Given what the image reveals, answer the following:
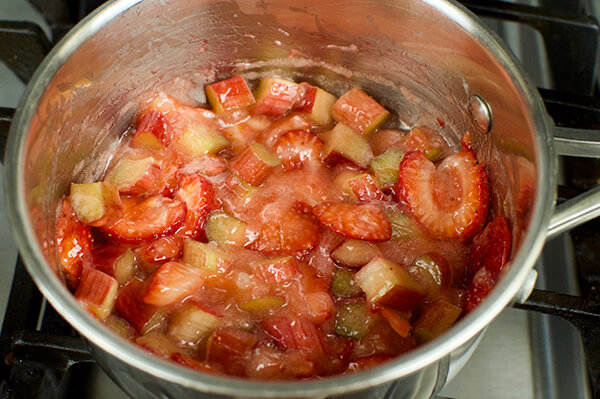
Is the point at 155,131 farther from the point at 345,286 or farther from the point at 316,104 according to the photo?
the point at 345,286

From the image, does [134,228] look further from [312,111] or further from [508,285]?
[508,285]

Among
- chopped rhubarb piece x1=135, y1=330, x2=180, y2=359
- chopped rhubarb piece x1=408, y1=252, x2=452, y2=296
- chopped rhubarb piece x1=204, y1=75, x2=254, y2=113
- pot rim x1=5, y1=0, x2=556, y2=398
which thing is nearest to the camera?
pot rim x1=5, y1=0, x2=556, y2=398

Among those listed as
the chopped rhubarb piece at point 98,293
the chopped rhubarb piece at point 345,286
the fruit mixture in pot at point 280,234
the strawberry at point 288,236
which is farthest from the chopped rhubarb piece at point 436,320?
the chopped rhubarb piece at point 98,293

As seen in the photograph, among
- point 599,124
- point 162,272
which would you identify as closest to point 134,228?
point 162,272

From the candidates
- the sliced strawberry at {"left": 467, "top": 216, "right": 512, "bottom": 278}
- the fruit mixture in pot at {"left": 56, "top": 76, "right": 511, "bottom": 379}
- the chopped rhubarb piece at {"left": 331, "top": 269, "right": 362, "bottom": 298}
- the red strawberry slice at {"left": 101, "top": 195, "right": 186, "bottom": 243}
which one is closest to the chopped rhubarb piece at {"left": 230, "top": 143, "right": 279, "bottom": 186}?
the fruit mixture in pot at {"left": 56, "top": 76, "right": 511, "bottom": 379}

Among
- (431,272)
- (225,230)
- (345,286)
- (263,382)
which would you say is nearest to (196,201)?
(225,230)

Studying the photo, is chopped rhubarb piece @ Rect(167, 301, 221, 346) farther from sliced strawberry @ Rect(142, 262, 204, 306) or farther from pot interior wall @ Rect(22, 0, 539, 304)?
pot interior wall @ Rect(22, 0, 539, 304)

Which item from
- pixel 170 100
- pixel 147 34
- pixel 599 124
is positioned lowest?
pixel 599 124

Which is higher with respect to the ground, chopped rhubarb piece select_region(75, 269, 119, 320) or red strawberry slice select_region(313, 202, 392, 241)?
chopped rhubarb piece select_region(75, 269, 119, 320)
